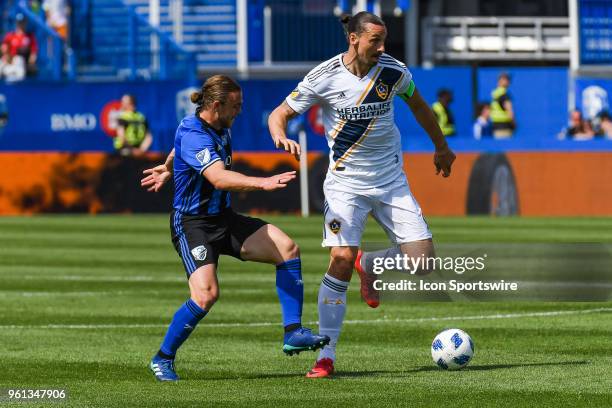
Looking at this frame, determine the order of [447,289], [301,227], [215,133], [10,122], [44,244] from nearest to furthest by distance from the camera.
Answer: [215,133] < [447,289] < [44,244] < [301,227] < [10,122]

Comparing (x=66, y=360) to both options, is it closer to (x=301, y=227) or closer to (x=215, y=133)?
(x=215, y=133)

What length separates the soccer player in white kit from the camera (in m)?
9.65

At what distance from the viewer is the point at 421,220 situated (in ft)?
32.6

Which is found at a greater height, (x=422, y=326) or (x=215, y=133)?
(x=215, y=133)

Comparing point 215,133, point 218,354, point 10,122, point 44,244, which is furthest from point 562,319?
point 10,122

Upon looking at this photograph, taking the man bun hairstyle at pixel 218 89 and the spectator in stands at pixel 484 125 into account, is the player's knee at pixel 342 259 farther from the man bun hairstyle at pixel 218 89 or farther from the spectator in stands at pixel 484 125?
the spectator in stands at pixel 484 125

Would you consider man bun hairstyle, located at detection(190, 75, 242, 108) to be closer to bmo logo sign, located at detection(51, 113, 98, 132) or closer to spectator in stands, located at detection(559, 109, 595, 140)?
spectator in stands, located at detection(559, 109, 595, 140)

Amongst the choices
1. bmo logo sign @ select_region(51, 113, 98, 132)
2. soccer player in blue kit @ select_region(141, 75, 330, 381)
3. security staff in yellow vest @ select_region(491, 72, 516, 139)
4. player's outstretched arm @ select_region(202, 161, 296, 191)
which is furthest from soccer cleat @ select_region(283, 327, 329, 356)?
bmo logo sign @ select_region(51, 113, 98, 132)

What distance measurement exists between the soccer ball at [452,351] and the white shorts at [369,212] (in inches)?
27.2

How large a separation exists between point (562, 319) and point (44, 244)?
33.9ft

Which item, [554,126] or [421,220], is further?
[554,126]

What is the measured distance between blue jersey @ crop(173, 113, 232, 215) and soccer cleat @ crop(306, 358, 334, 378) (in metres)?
1.14

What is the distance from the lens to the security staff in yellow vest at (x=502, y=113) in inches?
1247

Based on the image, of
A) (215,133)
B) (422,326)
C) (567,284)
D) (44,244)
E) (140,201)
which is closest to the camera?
(215,133)
